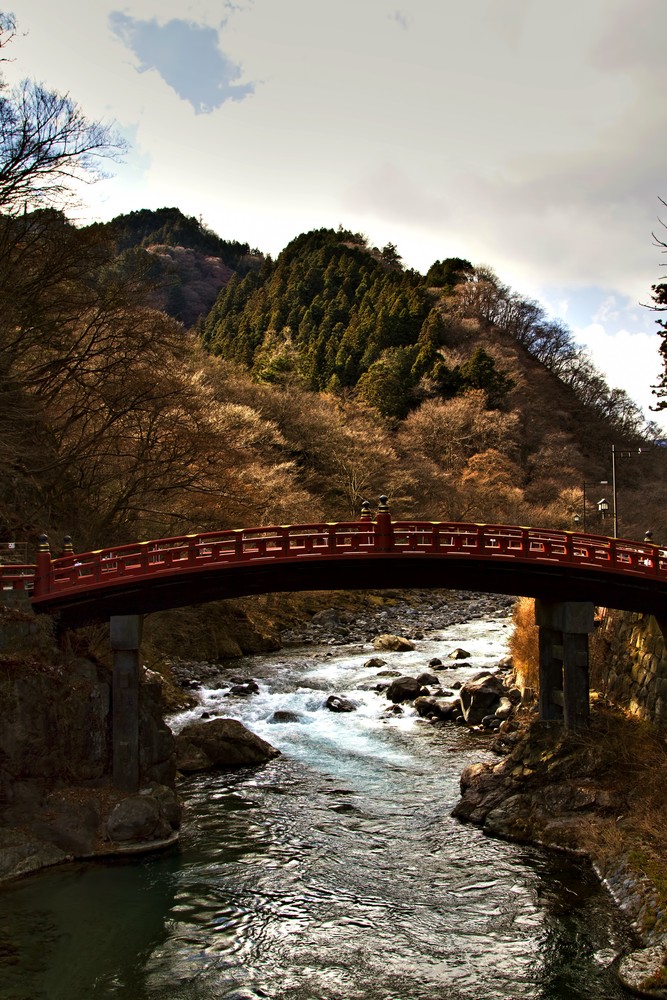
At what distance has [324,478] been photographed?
55531 mm

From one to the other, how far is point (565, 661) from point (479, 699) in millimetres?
5844

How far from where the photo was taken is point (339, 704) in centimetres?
2728

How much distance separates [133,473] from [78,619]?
8900 millimetres

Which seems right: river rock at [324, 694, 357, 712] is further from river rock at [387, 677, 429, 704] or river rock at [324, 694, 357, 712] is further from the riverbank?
the riverbank

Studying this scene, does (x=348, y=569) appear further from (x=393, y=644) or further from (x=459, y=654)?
(x=393, y=644)

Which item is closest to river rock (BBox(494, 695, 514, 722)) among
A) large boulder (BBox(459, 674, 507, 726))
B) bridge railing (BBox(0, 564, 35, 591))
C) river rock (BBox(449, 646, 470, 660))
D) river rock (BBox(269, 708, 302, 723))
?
large boulder (BBox(459, 674, 507, 726))

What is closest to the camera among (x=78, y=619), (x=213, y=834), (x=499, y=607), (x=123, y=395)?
(x=213, y=834)

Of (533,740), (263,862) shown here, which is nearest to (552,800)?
(533,740)

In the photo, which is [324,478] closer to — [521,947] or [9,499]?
[9,499]

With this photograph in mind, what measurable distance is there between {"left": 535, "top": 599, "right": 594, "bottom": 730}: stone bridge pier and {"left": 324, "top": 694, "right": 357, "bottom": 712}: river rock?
24.4 feet

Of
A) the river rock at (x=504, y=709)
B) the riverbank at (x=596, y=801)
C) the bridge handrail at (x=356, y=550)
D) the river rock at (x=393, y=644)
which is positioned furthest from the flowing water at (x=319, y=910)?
the river rock at (x=393, y=644)

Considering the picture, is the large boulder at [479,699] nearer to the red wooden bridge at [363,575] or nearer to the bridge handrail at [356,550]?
the red wooden bridge at [363,575]

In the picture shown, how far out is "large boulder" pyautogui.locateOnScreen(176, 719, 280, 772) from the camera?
866 inches

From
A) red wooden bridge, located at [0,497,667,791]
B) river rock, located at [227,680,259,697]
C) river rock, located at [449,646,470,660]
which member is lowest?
river rock, located at [227,680,259,697]
